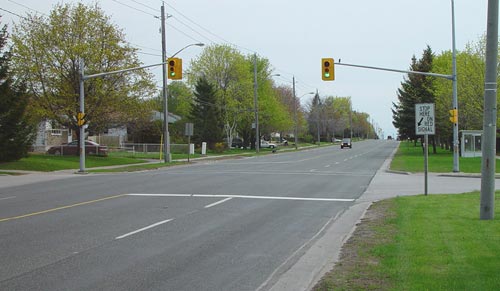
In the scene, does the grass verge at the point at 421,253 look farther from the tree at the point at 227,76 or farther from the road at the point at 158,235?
the tree at the point at 227,76

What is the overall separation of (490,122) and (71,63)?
3610 centimetres

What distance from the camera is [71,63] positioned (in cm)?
4081

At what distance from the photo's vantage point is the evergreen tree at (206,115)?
63188 millimetres

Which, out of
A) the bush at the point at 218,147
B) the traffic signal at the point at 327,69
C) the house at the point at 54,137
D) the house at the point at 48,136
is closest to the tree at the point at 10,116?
the house at the point at 54,137

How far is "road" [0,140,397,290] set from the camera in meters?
7.03

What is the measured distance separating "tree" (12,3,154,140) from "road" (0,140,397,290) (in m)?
22.7

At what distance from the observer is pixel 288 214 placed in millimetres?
13172

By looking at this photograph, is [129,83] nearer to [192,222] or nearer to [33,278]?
[192,222]

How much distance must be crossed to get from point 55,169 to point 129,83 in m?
12.1

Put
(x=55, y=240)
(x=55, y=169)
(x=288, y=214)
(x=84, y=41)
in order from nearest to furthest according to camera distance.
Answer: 1. (x=55, y=240)
2. (x=288, y=214)
3. (x=55, y=169)
4. (x=84, y=41)

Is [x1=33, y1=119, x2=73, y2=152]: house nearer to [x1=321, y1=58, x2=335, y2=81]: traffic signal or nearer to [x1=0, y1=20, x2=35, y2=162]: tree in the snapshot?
[x1=0, y1=20, x2=35, y2=162]: tree

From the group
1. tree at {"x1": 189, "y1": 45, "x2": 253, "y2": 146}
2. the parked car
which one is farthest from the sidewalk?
tree at {"x1": 189, "y1": 45, "x2": 253, "y2": 146}

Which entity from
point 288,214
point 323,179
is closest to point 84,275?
point 288,214

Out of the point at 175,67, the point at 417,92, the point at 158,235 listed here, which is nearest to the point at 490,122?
the point at 158,235
